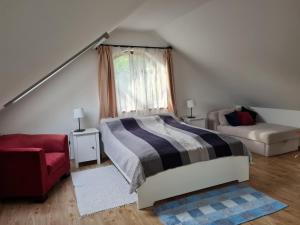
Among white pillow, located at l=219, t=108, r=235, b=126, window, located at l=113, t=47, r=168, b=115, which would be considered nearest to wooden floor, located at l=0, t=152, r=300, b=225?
white pillow, located at l=219, t=108, r=235, b=126

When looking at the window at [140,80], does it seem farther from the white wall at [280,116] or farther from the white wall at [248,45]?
the white wall at [280,116]

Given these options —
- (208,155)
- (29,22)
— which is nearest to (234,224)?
(208,155)

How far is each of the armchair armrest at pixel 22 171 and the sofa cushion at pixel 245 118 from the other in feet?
13.1

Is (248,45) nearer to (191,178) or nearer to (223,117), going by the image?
(223,117)

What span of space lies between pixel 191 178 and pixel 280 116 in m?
3.19

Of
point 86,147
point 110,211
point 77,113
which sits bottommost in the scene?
point 110,211

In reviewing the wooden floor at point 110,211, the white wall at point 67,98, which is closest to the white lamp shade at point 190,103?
the white wall at point 67,98

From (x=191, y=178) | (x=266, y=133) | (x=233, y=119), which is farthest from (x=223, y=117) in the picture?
(x=191, y=178)

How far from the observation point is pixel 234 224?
7.36 feet

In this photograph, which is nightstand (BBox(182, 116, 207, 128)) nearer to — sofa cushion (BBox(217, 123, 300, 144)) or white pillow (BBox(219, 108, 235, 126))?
white pillow (BBox(219, 108, 235, 126))

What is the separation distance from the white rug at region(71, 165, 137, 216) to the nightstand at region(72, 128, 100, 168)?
28 centimetres

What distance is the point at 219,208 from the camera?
8.28 ft

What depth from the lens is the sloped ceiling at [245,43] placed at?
2758mm

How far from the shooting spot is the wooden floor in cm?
238
